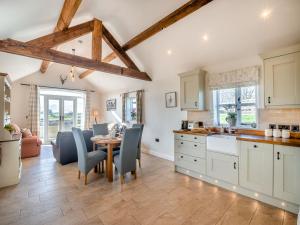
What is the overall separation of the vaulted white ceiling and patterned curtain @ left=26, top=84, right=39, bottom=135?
6.80 feet

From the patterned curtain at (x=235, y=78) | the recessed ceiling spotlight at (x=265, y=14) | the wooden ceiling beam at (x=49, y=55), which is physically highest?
the recessed ceiling spotlight at (x=265, y=14)

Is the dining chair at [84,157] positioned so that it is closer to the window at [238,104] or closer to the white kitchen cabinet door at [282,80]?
the window at [238,104]

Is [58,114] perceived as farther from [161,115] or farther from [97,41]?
[161,115]

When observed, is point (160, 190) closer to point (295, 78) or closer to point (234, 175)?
point (234, 175)

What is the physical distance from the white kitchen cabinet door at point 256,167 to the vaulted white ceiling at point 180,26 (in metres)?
1.76

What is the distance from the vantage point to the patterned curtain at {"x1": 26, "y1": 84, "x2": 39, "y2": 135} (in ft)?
19.2

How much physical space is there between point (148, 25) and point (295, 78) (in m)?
2.83

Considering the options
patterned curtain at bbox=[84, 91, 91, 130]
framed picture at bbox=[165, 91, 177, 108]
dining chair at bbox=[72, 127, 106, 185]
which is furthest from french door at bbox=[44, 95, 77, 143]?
framed picture at bbox=[165, 91, 177, 108]

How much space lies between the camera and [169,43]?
3.60 m

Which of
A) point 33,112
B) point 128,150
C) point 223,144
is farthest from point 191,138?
point 33,112

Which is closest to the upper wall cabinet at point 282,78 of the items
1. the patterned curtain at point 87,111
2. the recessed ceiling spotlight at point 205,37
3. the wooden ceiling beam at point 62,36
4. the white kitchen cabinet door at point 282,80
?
the white kitchen cabinet door at point 282,80

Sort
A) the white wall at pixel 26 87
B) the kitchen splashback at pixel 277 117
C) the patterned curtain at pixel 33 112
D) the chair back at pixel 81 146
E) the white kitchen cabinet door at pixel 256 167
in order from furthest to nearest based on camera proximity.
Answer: the patterned curtain at pixel 33 112 → the white wall at pixel 26 87 → the chair back at pixel 81 146 → the kitchen splashback at pixel 277 117 → the white kitchen cabinet door at pixel 256 167

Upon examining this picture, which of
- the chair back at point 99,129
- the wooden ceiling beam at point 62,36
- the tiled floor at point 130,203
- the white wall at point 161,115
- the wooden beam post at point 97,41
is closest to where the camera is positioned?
the tiled floor at point 130,203

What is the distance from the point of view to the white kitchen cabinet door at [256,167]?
7.25 feet
